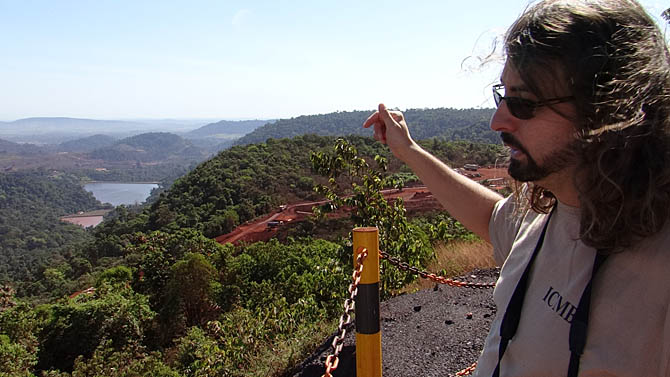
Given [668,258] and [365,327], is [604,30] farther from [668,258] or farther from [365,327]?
[365,327]

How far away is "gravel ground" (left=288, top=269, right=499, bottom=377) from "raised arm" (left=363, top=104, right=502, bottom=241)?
2.48 m

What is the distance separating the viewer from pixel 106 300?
44.1 ft

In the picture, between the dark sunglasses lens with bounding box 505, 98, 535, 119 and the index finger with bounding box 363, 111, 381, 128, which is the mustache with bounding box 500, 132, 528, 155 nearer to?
the dark sunglasses lens with bounding box 505, 98, 535, 119

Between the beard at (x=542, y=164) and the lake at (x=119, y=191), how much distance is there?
12525cm

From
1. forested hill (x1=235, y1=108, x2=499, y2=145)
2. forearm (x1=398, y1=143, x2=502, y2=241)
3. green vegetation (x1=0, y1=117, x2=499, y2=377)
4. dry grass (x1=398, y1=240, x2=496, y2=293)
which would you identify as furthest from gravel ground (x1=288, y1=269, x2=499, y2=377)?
forested hill (x1=235, y1=108, x2=499, y2=145)

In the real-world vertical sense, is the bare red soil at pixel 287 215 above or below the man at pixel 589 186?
below

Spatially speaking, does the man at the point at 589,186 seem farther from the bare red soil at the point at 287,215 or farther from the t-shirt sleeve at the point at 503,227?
the bare red soil at the point at 287,215

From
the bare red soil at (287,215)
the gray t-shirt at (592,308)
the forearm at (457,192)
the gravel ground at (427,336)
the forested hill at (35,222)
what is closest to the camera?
the gray t-shirt at (592,308)

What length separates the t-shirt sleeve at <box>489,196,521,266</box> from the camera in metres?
1.25

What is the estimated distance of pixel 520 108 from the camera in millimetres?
961

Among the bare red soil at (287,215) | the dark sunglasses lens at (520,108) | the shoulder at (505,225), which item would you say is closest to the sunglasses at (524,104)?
the dark sunglasses lens at (520,108)

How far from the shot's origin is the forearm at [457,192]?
1.39m

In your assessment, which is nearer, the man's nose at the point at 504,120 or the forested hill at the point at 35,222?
the man's nose at the point at 504,120

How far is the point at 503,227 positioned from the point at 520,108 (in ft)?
1.43
